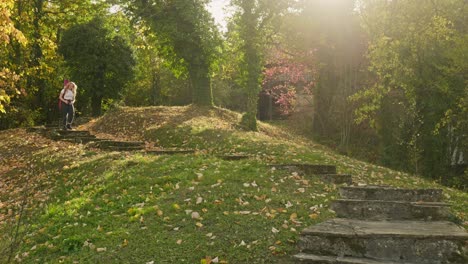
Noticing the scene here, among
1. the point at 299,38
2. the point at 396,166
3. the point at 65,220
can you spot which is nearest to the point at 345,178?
the point at 65,220

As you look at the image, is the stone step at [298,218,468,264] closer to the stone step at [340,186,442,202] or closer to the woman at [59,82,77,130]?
the stone step at [340,186,442,202]

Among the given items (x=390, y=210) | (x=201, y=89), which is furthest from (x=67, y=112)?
(x=390, y=210)

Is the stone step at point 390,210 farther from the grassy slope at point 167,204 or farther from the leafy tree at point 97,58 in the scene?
the leafy tree at point 97,58

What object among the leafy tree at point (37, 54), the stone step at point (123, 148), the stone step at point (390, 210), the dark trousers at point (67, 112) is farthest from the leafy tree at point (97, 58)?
the stone step at point (390, 210)

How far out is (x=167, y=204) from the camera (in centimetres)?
805

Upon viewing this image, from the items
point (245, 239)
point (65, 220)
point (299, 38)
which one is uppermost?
point (299, 38)

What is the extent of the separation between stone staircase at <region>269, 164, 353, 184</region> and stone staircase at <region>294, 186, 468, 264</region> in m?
3.16

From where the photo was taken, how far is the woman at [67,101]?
682 inches

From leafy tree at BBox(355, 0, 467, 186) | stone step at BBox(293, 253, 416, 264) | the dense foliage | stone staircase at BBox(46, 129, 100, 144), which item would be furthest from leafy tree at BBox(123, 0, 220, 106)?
stone step at BBox(293, 253, 416, 264)

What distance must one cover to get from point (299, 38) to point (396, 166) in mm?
8670

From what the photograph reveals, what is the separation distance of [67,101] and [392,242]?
15.5 metres

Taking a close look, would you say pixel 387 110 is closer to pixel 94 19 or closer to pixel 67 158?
pixel 67 158

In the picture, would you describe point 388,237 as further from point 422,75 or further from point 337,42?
point 337,42

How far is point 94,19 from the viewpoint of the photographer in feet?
88.8
